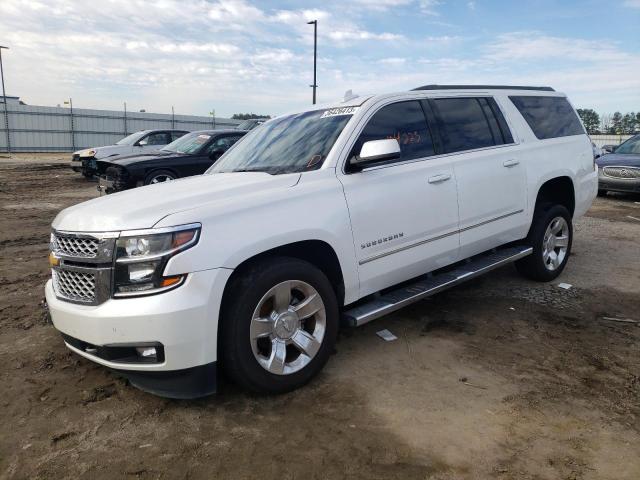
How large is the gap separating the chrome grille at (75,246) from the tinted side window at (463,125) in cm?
280

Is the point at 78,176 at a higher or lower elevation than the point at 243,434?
higher

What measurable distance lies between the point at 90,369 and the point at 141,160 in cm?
722

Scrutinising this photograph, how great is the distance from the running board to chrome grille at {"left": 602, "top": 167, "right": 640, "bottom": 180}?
8.60 metres

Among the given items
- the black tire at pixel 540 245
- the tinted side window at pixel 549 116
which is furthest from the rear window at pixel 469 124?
the black tire at pixel 540 245

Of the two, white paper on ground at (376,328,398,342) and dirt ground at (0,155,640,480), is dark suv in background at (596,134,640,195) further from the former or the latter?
white paper on ground at (376,328,398,342)

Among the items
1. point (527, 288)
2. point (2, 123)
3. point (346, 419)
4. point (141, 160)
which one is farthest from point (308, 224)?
point (2, 123)

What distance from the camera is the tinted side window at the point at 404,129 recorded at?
3812 millimetres

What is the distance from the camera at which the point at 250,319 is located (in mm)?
2949

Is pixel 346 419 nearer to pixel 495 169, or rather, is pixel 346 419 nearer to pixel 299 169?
pixel 299 169

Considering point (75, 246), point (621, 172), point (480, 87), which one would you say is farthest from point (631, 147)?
point (75, 246)

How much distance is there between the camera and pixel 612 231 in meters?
8.43

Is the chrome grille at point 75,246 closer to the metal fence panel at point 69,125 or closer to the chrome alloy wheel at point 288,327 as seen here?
the chrome alloy wheel at point 288,327

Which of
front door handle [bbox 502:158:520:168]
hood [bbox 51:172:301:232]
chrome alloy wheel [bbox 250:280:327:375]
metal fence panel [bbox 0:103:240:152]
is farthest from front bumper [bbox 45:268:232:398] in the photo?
metal fence panel [bbox 0:103:240:152]

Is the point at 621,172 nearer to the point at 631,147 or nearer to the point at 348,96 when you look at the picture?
the point at 631,147
